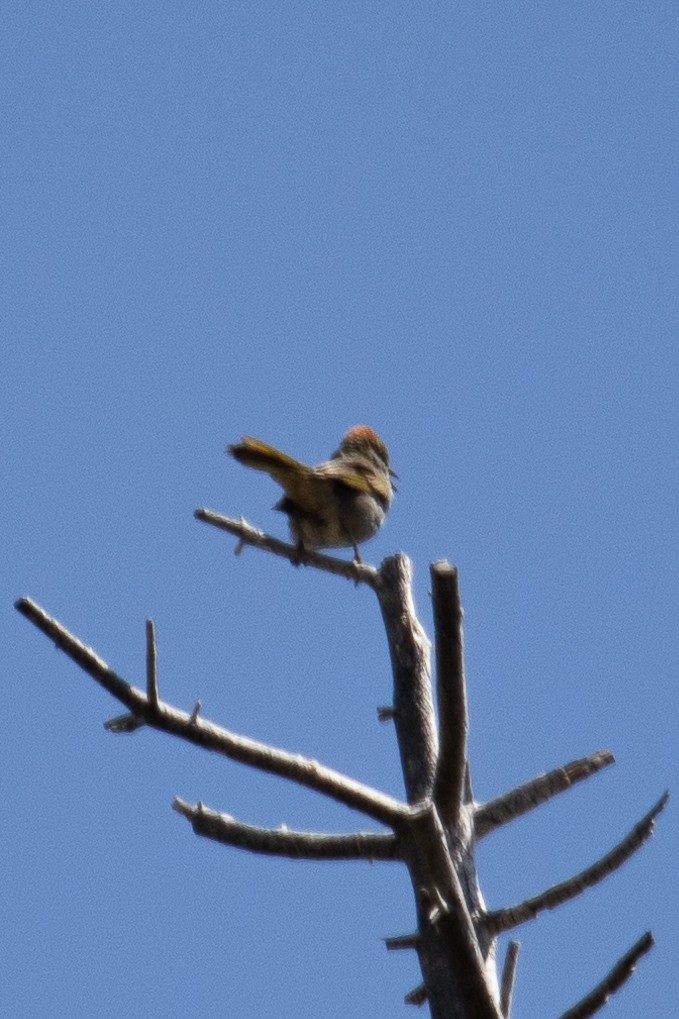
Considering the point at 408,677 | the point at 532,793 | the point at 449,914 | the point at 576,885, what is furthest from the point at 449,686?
the point at 408,677

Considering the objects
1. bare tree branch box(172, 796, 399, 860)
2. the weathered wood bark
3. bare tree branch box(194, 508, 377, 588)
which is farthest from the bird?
bare tree branch box(172, 796, 399, 860)

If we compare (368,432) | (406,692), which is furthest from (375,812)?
(368,432)

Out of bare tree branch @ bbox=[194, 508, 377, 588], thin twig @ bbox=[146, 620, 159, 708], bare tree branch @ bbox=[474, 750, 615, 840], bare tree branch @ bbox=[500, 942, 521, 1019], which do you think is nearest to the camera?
thin twig @ bbox=[146, 620, 159, 708]

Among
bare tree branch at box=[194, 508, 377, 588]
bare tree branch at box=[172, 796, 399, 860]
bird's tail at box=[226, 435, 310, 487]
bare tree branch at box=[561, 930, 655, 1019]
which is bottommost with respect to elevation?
bare tree branch at box=[561, 930, 655, 1019]

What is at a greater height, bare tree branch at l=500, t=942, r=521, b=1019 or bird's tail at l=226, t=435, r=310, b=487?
bird's tail at l=226, t=435, r=310, b=487

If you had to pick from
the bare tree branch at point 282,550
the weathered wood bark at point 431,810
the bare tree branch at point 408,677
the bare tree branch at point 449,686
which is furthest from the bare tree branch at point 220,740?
the bare tree branch at point 282,550

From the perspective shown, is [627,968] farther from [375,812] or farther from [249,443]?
[249,443]

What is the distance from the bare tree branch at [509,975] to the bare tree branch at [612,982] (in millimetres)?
235

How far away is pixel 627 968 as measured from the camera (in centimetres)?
326

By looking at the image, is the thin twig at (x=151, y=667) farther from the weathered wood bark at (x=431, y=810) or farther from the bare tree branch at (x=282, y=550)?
the bare tree branch at (x=282, y=550)

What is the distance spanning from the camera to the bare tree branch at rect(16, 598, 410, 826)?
10.0ft

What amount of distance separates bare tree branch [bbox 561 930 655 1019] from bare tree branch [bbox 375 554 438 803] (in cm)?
101

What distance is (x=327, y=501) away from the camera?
319 inches

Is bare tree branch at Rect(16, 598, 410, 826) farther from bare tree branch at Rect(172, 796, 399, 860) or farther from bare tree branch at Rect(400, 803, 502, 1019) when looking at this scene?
bare tree branch at Rect(172, 796, 399, 860)
